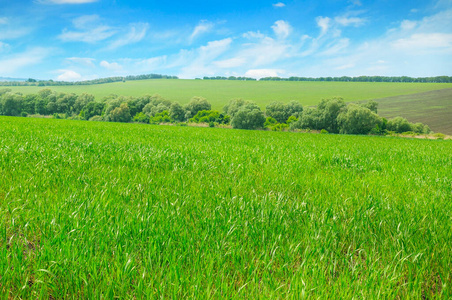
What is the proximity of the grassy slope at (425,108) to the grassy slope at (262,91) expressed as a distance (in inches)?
407

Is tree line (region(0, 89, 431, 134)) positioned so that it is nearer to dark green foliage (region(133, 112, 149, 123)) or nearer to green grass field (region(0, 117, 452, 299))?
dark green foliage (region(133, 112, 149, 123))

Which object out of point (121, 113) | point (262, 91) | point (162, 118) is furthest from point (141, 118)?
point (262, 91)

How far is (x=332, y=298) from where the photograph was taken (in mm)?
1744

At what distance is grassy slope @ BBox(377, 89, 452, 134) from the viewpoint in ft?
306

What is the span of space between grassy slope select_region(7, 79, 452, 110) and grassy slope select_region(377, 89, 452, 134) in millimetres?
10348

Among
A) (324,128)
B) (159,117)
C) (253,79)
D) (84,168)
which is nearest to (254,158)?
(84,168)

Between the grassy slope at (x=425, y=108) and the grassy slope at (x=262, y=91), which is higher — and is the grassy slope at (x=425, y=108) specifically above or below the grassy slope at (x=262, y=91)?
below

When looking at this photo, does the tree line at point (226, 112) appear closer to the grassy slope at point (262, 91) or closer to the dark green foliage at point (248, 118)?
the dark green foliage at point (248, 118)

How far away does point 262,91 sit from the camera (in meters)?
158

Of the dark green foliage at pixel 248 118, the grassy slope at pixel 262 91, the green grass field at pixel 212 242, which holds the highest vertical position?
the grassy slope at pixel 262 91

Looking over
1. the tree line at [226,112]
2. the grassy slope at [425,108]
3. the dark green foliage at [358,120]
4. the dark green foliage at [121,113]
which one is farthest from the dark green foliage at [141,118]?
the grassy slope at [425,108]

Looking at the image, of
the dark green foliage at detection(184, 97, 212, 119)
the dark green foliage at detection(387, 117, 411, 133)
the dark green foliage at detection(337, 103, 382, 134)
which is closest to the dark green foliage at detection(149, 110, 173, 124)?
the dark green foliage at detection(184, 97, 212, 119)

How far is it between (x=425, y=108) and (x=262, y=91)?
80.5m

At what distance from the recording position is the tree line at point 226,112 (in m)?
85.1
